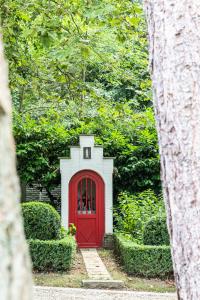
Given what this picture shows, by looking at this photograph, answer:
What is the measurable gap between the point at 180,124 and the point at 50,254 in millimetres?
9019

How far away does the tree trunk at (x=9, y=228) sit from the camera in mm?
699

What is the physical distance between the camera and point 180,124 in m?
1.95

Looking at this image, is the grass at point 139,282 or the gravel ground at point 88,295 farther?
the grass at point 139,282

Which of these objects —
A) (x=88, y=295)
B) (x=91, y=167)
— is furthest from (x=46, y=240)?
(x=91, y=167)

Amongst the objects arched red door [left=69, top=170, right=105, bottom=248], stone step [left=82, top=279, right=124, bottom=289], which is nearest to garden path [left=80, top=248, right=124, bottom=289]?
stone step [left=82, top=279, right=124, bottom=289]

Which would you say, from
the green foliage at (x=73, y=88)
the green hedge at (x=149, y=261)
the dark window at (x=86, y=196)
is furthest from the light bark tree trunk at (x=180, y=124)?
the dark window at (x=86, y=196)

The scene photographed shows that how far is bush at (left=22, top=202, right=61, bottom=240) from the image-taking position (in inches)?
436

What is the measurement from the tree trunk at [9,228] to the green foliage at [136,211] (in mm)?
11122

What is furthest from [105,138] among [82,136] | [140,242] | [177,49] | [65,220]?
[177,49]

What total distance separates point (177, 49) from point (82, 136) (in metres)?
12.5

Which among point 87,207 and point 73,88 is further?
point 87,207

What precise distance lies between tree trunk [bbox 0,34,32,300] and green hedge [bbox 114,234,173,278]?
9.72 metres

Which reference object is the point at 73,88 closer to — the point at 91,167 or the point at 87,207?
the point at 91,167

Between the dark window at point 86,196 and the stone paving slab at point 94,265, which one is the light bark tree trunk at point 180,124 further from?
the dark window at point 86,196
